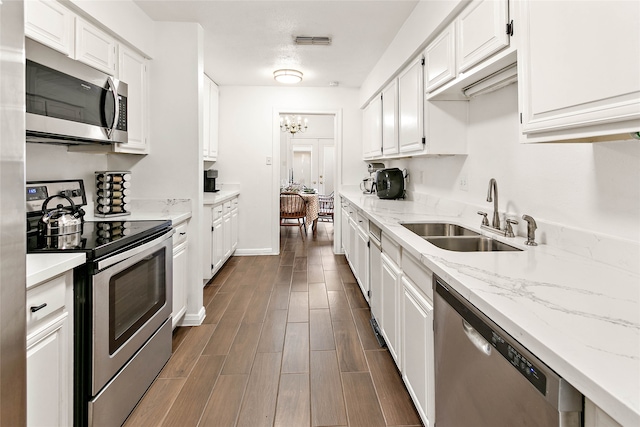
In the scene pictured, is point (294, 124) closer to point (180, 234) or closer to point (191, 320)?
point (180, 234)

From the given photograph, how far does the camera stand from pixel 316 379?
204cm

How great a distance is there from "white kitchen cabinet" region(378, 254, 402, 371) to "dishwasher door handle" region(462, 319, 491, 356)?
79 cm

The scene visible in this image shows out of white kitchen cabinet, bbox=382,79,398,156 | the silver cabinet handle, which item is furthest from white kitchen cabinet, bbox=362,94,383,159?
the silver cabinet handle

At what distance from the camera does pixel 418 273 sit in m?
1.58

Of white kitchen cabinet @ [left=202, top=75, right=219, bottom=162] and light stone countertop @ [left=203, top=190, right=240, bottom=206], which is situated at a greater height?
white kitchen cabinet @ [left=202, top=75, right=219, bottom=162]

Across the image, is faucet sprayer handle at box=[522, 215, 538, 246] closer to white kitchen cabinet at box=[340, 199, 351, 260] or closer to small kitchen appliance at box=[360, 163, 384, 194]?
white kitchen cabinet at box=[340, 199, 351, 260]

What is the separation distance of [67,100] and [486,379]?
2.11 meters

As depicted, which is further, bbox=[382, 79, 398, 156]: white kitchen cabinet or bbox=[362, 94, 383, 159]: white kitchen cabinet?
bbox=[362, 94, 383, 159]: white kitchen cabinet

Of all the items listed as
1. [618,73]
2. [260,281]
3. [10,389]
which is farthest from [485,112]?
[260,281]

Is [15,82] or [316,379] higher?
[15,82]

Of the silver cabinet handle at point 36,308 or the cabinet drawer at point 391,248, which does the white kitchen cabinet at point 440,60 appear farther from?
the silver cabinet handle at point 36,308

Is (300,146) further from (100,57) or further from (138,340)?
(138,340)

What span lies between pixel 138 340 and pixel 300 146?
864 cm

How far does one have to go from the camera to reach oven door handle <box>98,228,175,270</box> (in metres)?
1.51
